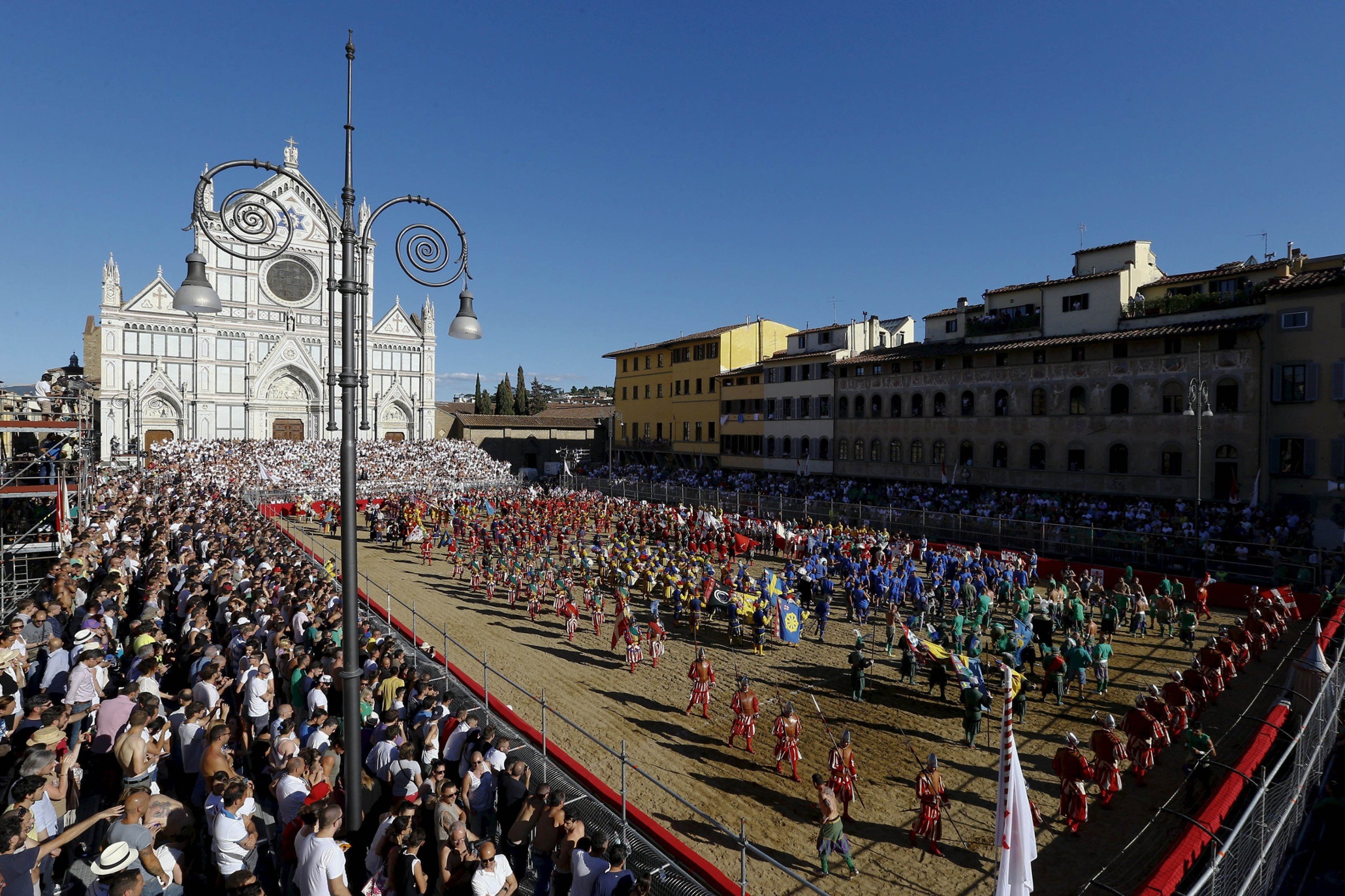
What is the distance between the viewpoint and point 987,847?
8680mm

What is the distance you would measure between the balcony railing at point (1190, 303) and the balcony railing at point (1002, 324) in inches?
153

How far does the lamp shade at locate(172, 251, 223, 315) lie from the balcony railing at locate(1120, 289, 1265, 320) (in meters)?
33.8

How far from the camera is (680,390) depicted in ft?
177

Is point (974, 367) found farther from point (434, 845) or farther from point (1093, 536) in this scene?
point (434, 845)

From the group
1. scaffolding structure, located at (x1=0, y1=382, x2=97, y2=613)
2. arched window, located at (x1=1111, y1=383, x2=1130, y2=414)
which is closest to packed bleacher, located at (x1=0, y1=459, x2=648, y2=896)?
scaffolding structure, located at (x1=0, y1=382, x2=97, y2=613)

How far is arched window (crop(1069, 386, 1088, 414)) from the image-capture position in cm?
3111

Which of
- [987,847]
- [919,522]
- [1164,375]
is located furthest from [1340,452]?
[987,847]

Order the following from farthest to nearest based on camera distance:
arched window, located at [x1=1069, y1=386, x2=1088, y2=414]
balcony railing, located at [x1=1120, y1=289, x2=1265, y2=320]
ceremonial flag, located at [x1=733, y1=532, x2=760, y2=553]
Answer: arched window, located at [x1=1069, y1=386, x2=1088, y2=414], ceremonial flag, located at [x1=733, y1=532, x2=760, y2=553], balcony railing, located at [x1=1120, y1=289, x2=1265, y2=320]

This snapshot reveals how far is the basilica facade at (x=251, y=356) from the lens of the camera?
48.4m

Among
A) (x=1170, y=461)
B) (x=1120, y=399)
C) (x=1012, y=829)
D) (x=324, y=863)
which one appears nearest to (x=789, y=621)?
(x=1012, y=829)

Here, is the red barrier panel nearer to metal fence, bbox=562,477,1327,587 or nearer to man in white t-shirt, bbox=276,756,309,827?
man in white t-shirt, bbox=276,756,309,827

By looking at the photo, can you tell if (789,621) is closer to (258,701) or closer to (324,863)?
(258,701)

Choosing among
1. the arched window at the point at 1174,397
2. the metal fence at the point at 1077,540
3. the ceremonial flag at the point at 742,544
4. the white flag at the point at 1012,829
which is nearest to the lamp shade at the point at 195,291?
the white flag at the point at 1012,829

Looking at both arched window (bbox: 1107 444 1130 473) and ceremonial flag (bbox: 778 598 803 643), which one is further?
arched window (bbox: 1107 444 1130 473)
